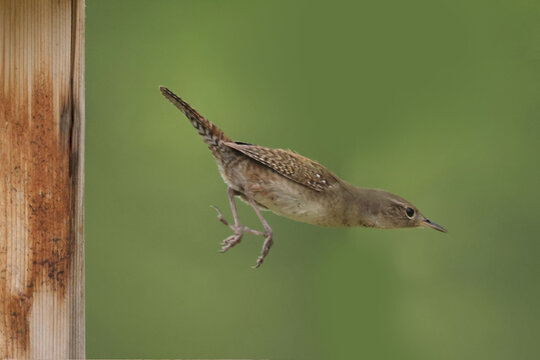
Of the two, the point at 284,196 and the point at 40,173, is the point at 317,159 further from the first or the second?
the point at 40,173

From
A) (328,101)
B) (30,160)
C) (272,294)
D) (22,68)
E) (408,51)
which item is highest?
(408,51)

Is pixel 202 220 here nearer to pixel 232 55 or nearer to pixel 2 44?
pixel 232 55

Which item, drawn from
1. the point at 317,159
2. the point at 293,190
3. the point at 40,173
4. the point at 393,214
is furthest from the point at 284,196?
the point at 317,159

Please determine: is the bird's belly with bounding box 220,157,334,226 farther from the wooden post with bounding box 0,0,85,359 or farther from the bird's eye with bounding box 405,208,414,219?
the wooden post with bounding box 0,0,85,359

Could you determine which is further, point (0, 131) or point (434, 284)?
point (434, 284)

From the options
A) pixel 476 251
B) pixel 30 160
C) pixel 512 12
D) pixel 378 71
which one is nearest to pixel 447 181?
pixel 476 251

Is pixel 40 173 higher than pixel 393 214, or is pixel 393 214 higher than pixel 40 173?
pixel 40 173

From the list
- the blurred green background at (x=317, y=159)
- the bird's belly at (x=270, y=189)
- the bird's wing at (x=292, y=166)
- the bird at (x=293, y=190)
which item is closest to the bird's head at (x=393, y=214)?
the bird at (x=293, y=190)

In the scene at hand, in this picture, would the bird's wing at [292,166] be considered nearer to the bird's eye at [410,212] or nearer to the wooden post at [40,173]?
the bird's eye at [410,212]
